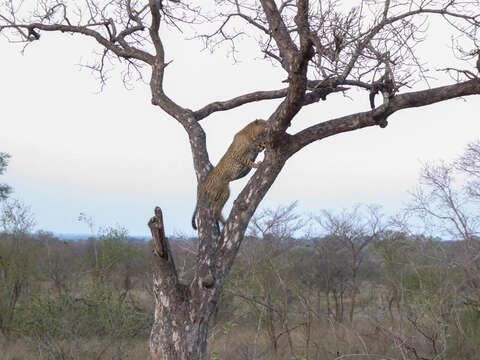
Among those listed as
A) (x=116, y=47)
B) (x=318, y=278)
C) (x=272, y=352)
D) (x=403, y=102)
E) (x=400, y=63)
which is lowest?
(x=272, y=352)

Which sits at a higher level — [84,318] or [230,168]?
[230,168]

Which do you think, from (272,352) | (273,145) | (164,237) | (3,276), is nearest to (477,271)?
(272,352)

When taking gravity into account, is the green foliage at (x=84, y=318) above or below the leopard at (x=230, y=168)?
below

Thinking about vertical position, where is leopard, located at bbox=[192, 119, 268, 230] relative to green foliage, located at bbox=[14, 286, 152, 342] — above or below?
above

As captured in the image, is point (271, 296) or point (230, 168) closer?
point (230, 168)

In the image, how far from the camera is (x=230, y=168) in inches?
193

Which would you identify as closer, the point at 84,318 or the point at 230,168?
the point at 230,168

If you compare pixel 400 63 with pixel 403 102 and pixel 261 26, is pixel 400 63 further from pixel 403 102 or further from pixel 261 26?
pixel 261 26

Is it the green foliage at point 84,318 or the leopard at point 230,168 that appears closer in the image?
the leopard at point 230,168

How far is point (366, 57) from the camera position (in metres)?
4.23

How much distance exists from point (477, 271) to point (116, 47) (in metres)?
7.62

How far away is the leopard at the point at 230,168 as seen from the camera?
4.70m

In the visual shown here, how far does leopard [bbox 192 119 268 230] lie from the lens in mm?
4703

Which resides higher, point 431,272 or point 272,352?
point 431,272
